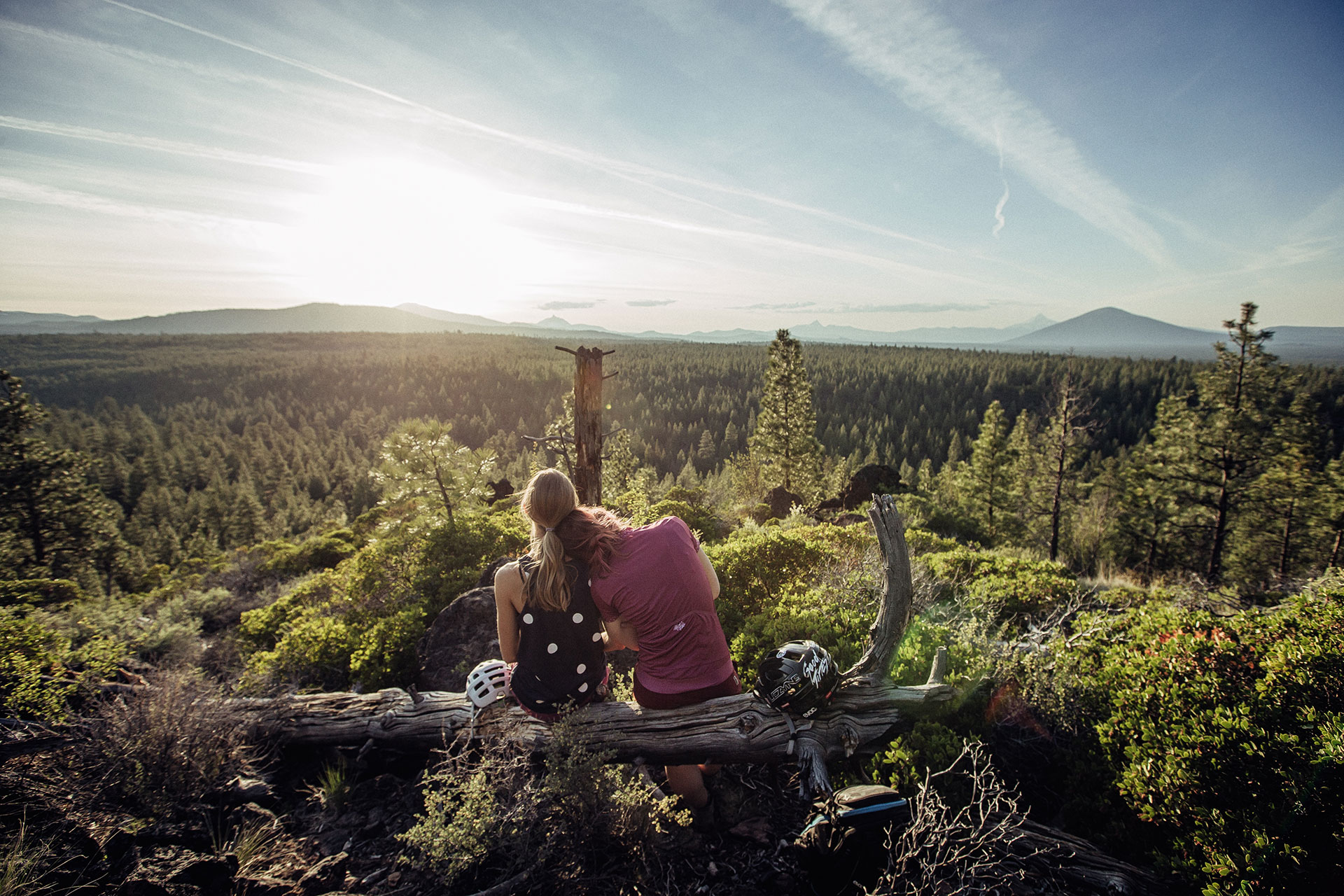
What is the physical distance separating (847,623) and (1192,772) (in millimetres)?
3150

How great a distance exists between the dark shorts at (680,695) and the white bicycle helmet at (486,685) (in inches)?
44.8

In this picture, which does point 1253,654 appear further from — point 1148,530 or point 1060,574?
point 1148,530

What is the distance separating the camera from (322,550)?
15781mm

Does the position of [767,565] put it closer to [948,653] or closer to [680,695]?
[948,653]

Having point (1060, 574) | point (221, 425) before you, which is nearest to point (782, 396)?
point (1060, 574)

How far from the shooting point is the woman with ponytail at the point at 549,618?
10.8 feet

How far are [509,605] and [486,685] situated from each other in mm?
1036

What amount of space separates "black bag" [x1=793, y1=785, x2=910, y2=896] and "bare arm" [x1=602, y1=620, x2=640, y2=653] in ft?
4.95

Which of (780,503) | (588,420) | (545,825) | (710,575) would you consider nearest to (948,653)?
(710,575)

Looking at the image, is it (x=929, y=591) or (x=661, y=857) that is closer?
(x=661, y=857)

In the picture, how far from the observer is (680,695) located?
144 inches

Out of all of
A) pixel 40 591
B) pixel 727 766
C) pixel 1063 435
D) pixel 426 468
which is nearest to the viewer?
pixel 727 766

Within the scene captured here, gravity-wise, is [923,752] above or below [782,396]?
below

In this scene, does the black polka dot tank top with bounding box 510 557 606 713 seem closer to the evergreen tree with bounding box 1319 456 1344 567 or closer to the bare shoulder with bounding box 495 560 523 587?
the bare shoulder with bounding box 495 560 523 587
